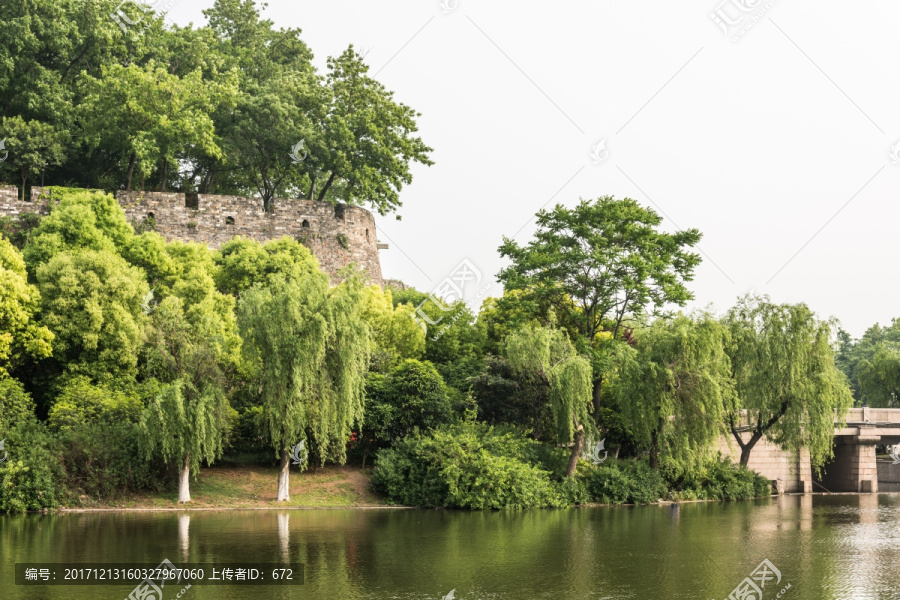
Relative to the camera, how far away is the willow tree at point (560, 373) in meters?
29.9

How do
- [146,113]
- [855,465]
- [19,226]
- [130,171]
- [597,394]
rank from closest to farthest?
1. [597,394]
2. [19,226]
3. [146,113]
4. [130,171]
5. [855,465]

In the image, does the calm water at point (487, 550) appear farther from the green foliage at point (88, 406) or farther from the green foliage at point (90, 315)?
the green foliage at point (90, 315)

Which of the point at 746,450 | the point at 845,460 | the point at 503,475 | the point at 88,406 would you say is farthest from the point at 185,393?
the point at 845,460

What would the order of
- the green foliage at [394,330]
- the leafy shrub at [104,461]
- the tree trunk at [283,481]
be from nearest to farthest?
the leafy shrub at [104,461] < the tree trunk at [283,481] < the green foliage at [394,330]

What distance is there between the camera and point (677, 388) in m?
30.8

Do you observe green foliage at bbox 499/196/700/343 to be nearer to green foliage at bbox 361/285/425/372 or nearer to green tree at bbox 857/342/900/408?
green foliage at bbox 361/285/425/372

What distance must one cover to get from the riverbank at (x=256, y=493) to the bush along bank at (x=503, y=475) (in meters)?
1.04

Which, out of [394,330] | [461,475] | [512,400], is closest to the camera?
[461,475]

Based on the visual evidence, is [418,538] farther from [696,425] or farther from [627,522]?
[696,425]

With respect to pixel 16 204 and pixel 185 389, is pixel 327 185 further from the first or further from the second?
pixel 185 389

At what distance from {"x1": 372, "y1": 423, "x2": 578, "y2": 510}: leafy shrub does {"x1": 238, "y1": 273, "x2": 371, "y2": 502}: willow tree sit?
2.32 metres

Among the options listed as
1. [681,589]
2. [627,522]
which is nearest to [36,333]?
[627,522]

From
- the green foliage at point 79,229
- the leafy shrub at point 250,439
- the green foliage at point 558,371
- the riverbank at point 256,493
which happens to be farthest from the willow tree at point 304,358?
the green foliage at point 79,229

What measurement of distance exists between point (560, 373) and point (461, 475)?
448cm
